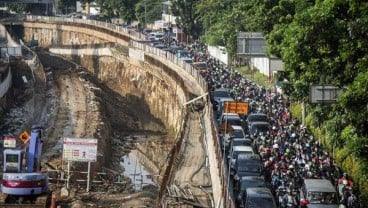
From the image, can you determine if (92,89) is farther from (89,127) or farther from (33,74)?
(89,127)

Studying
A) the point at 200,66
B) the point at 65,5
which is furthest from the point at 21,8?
the point at 200,66

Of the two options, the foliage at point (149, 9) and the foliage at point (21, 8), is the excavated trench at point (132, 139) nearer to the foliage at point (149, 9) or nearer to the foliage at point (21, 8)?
the foliage at point (149, 9)

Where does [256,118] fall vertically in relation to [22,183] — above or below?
above

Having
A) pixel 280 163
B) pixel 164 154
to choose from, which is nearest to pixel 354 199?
pixel 280 163

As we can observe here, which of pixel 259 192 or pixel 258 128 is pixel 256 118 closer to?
pixel 258 128

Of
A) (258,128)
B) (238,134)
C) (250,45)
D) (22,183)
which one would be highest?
(250,45)

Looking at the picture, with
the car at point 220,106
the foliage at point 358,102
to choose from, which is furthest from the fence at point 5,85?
the foliage at point 358,102
